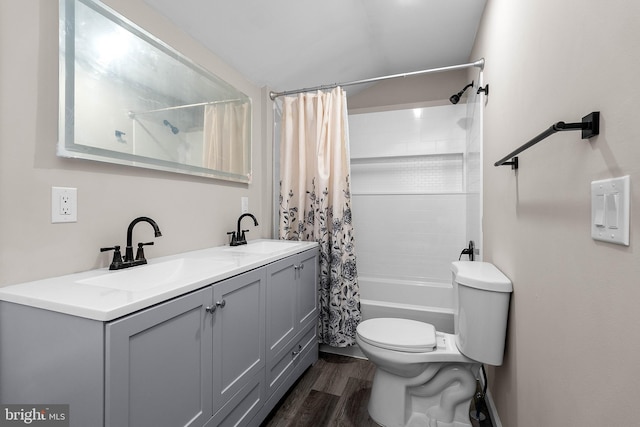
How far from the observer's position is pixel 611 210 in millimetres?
608

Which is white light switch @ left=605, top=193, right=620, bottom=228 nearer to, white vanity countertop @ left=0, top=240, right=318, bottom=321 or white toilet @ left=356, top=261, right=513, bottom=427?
white toilet @ left=356, top=261, right=513, bottom=427

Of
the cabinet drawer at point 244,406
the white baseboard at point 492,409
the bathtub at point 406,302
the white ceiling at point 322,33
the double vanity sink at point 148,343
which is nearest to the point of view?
the double vanity sink at point 148,343

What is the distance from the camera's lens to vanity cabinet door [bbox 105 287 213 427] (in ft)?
2.54

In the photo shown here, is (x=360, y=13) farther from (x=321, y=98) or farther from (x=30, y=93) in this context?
(x=30, y=93)

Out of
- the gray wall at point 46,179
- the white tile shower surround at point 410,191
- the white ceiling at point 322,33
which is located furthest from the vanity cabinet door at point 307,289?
the white ceiling at point 322,33

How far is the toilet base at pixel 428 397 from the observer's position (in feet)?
4.95

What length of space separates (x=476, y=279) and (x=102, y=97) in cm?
177

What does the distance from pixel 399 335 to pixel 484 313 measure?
1.59 feet

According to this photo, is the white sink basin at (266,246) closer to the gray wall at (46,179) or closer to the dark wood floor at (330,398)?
the gray wall at (46,179)

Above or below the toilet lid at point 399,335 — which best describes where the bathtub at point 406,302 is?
below

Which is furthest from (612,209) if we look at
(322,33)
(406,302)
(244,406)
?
(406,302)

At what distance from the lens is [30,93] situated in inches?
40.2

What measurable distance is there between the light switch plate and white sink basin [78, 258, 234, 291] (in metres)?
1.15

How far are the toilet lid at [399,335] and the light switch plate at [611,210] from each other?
106cm
